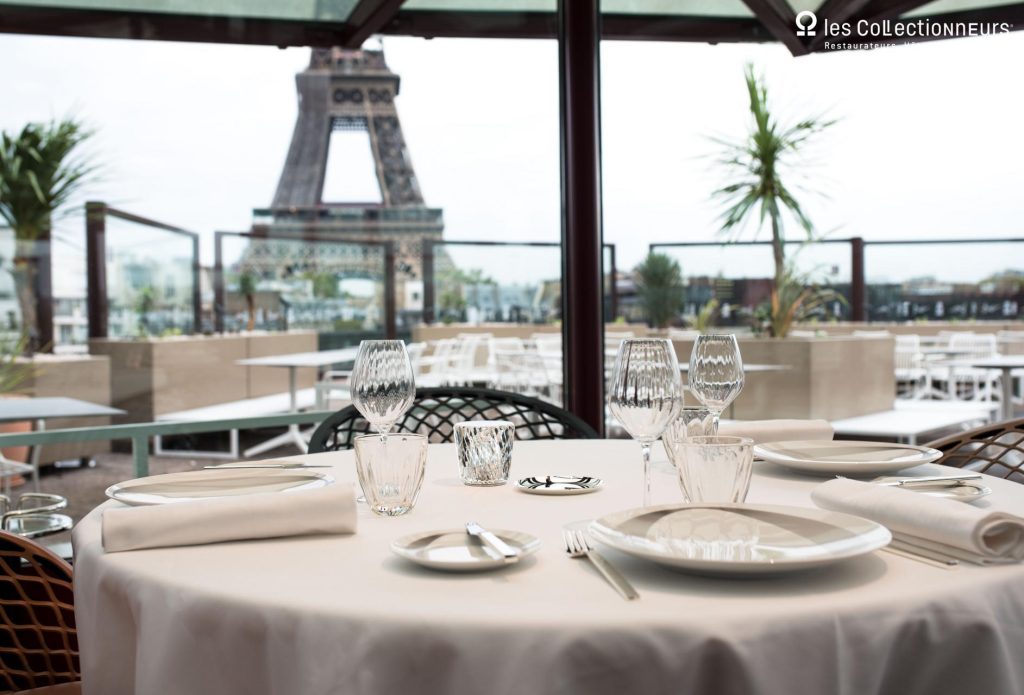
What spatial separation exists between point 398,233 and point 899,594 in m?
3.66

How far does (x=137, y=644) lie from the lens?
86 centimetres

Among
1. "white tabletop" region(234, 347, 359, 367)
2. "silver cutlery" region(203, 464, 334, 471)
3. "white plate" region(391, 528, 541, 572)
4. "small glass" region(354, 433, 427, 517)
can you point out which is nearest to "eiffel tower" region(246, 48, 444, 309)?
"white tabletop" region(234, 347, 359, 367)

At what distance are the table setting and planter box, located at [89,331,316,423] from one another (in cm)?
296

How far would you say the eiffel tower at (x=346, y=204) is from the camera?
404 centimetres

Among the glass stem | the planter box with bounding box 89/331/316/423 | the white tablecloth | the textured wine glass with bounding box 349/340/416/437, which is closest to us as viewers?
the white tablecloth

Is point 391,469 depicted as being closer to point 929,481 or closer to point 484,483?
point 484,483

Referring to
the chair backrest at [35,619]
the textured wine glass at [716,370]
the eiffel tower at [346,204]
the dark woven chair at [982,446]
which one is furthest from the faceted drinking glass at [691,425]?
the eiffel tower at [346,204]

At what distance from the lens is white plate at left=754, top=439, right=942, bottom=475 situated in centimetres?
124

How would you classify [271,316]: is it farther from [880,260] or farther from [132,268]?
[880,260]

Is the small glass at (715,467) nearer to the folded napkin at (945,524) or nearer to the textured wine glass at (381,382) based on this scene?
the folded napkin at (945,524)

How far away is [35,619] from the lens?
125 cm

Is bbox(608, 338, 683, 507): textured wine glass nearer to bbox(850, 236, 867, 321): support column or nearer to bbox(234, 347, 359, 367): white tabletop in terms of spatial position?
bbox(234, 347, 359, 367): white tabletop

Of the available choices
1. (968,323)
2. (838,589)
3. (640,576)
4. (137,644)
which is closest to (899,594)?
(838,589)

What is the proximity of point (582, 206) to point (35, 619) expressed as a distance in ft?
9.36
